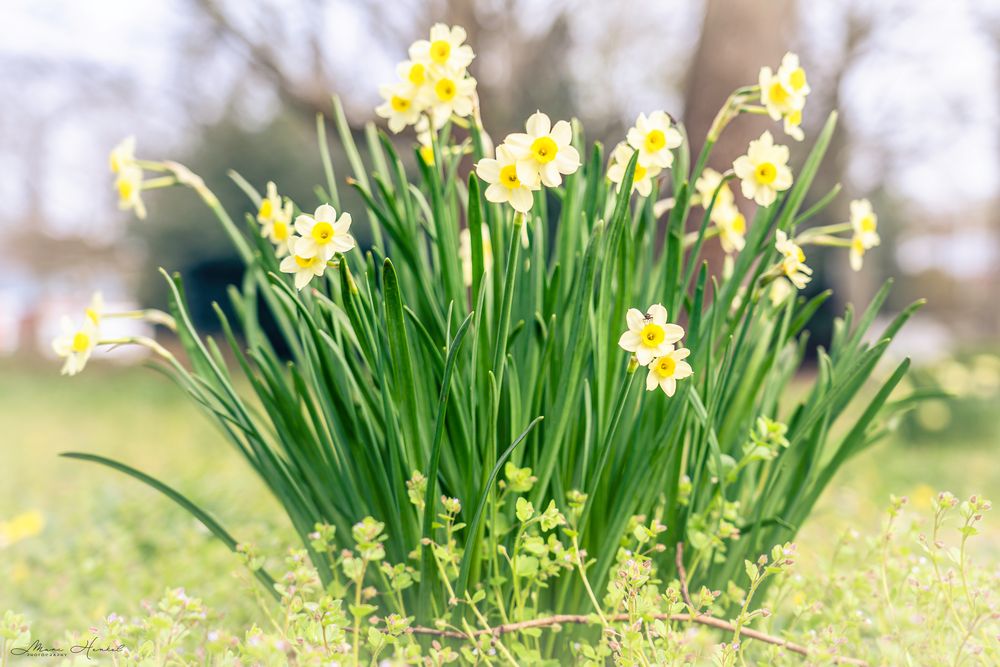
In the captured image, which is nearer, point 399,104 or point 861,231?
point 399,104

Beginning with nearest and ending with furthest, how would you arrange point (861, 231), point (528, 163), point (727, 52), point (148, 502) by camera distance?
point (528, 163)
point (861, 231)
point (148, 502)
point (727, 52)

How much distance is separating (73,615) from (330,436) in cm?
104

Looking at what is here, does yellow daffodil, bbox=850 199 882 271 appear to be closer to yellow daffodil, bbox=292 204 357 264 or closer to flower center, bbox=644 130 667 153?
flower center, bbox=644 130 667 153

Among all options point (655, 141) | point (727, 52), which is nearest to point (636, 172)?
point (655, 141)

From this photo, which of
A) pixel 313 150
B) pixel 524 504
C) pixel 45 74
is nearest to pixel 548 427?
pixel 524 504

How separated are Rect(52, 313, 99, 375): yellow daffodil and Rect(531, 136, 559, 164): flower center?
0.79 m

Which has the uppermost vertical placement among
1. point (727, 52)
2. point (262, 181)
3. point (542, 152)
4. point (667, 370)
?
point (262, 181)

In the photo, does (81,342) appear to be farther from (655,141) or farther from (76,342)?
(655,141)

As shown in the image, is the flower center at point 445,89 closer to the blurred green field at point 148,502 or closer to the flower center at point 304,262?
the flower center at point 304,262

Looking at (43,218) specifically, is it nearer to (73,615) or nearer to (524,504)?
(73,615)

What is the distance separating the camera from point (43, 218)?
1579 cm

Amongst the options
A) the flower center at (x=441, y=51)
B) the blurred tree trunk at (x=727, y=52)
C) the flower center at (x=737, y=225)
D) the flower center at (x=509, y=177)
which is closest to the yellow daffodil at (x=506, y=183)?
the flower center at (x=509, y=177)

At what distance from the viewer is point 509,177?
1.07 m

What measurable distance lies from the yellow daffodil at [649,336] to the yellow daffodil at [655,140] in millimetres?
287
